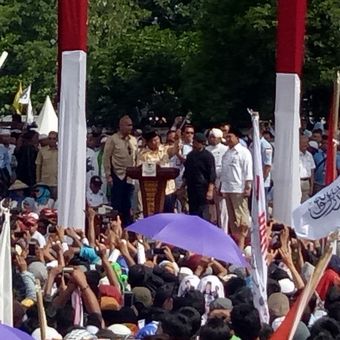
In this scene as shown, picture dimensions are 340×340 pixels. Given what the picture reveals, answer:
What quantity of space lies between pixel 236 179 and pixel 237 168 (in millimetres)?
137

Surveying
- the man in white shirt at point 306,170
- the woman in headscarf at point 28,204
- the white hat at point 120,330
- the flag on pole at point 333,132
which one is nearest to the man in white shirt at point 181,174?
the man in white shirt at point 306,170

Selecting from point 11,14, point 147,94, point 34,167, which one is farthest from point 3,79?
point 34,167

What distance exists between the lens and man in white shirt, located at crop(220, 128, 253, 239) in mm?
15523

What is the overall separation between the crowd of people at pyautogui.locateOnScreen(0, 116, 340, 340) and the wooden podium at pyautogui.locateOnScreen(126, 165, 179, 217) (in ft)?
1.40

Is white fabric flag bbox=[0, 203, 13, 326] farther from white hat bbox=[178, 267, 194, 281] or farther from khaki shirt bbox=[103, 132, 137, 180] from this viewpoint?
khaki shirt bbox=[103, 132, 137, 180]

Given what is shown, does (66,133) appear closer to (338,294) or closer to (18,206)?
(18,206)

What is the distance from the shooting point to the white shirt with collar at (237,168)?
1551 centimetres

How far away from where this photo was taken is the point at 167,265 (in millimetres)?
9883

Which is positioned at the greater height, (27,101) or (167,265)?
(27,101)

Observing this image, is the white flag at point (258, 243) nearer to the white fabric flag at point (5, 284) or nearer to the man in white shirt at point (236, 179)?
the white fabric flag at point (5, 284)

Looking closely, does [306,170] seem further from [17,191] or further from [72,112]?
[17,191]

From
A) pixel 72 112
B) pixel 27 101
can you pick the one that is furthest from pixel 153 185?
pixel 27 101

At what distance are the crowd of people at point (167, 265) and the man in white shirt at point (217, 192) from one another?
0.02 meters

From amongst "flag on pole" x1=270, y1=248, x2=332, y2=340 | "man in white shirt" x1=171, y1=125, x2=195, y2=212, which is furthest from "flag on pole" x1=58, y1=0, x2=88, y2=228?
"flag on pole" x1=270, y1=248, x2=332, y2=340
